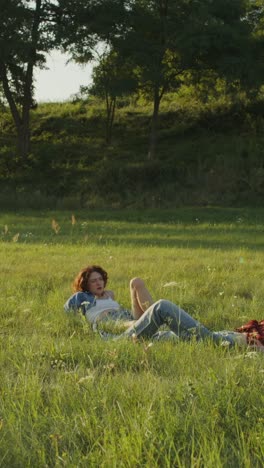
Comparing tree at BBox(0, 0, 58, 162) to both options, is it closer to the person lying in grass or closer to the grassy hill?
the grassy hill

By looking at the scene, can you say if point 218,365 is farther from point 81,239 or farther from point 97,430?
point 81,239

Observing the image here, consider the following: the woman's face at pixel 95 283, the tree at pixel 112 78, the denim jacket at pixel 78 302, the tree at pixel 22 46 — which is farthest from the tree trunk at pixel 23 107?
the denim jacket at pixel 78 302

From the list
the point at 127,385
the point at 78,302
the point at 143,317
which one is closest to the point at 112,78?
the point at 78,302

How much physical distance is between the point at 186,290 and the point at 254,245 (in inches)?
240

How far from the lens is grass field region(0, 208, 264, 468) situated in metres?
3.50

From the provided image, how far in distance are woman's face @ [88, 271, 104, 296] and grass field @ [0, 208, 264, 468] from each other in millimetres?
460

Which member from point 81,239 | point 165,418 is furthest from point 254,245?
point 165,418

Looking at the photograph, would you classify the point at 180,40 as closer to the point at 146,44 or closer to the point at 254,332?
the point at 146,44

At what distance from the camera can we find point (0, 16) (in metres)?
30.8

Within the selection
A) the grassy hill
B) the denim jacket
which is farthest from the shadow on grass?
the denim jacket

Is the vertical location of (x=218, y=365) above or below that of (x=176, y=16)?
below

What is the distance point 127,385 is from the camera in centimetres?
440

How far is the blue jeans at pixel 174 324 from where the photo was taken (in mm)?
5910

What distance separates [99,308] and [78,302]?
9.8 inches
